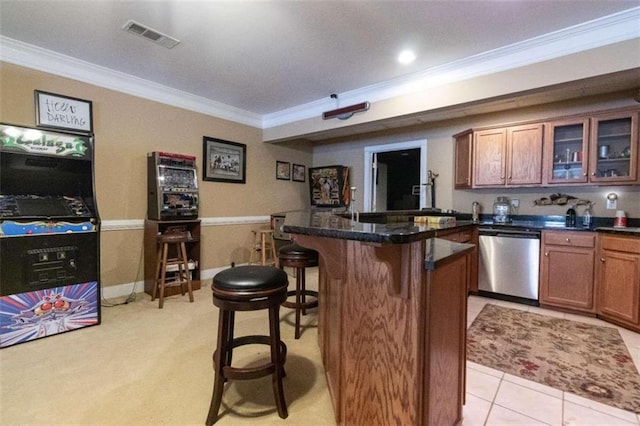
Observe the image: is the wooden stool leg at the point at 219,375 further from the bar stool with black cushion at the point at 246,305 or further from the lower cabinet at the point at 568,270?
the lower cabinet at the point at 568,270

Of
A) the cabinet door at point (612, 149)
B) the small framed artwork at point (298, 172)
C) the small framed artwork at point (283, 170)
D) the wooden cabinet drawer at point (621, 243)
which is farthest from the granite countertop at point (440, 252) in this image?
the small framed artwork at point (298, 172)

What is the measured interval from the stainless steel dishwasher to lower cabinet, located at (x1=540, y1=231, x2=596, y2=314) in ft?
0.28

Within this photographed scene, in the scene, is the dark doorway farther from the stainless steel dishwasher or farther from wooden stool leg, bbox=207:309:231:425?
wooden stool leg, bbox=207:309:231:425

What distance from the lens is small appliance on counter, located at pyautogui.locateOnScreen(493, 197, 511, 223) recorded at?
3.95 m

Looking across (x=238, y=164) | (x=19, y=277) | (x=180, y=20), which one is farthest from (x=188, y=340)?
(x=238, y=164)

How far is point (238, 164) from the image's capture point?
4703mm

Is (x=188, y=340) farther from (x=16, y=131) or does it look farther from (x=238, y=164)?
(x=238, y=164)

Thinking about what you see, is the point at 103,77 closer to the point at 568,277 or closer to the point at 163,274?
the point at 163,274

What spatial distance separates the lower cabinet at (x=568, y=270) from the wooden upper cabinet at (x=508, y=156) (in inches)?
30.0

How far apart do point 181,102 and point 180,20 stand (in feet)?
5.75

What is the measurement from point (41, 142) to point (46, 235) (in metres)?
0.81

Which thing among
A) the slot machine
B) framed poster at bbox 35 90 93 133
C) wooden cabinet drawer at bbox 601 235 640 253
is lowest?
wooden cabinet drawer at bbox 601 235 640 253

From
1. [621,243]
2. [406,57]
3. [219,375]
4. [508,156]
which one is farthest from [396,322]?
[508,156]

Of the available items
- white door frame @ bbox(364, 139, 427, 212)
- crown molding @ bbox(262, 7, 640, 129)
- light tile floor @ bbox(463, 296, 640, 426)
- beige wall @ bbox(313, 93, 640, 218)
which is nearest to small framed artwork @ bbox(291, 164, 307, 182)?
beige wall @ bbox(313, 93, 640, 218)
